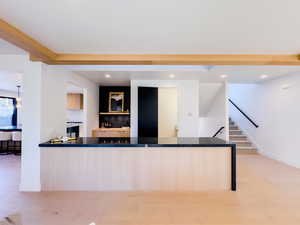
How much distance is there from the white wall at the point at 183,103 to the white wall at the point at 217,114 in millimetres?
1034

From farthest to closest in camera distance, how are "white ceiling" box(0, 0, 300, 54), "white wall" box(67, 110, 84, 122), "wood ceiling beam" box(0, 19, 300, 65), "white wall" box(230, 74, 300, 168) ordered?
"white wall" box(67, 110, 84, 122)
"white wall" box(230, 74, 300, 168)
"wood ceiling beam" box(0, 19, 300, 65)
"white ceiling" box(0, 0, 300, 54)

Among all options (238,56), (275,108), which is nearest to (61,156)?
(238,56)

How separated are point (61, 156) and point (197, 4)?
2925 mm

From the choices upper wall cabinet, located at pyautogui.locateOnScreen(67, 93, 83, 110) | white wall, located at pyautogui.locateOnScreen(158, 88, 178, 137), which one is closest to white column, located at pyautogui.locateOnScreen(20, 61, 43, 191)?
upper wall cabinet, located at pyautogui.locateOnScreen(67, 93, 83, 110)

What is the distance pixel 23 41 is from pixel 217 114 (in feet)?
17.7

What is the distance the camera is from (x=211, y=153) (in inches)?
119

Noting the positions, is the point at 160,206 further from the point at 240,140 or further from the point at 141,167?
the point at 240,140

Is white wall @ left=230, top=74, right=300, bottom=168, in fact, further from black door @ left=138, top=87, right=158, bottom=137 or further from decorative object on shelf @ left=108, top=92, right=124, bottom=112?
decorative object on shelf @ left=108, top=92, right=124, bottom=112

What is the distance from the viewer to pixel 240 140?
628 cm

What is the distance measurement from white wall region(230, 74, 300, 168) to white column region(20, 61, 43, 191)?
5601 millimetres

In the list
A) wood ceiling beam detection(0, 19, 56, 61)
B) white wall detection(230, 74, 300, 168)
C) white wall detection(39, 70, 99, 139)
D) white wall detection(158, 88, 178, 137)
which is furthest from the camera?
white wall detection(158, 88, 178, 137)

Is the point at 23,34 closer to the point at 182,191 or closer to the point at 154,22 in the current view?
the point at 154,22

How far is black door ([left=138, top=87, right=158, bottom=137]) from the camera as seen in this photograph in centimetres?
A: 483

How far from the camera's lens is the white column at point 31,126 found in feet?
9.64
